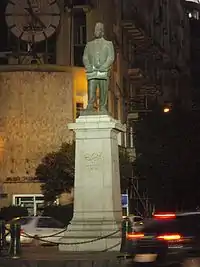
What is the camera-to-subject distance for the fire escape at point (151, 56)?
193 feet

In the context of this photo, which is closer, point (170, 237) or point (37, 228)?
point (170, 237)

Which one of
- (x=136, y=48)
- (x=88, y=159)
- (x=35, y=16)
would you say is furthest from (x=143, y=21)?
(x=88, y=159)

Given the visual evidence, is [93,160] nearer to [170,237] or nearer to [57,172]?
[170,237]

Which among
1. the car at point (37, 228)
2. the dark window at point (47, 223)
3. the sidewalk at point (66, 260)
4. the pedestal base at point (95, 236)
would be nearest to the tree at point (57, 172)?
the dark window at point (47, 223)

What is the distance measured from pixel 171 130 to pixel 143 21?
42.4 feet

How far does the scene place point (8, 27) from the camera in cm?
4909

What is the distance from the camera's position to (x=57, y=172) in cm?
4488

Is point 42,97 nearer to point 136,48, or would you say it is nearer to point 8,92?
point 8,92

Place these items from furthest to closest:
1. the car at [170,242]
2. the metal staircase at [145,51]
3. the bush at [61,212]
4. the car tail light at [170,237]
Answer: the metal staircase at [145,51], the bush at [61,212], the car tail light at [170,237], the car at [170,242]

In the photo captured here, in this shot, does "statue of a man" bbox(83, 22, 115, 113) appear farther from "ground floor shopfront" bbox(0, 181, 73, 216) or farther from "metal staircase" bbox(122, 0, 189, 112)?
"metal staircase" bbox(122, 0, 189, 112)

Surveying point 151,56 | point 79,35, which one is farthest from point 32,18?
point 151,56

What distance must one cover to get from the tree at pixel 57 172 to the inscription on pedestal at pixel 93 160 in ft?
59.3

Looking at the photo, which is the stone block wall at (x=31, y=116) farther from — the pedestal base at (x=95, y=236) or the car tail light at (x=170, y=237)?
the car tail light at (x=170, y=237)

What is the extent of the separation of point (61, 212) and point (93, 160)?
17.2 meters
